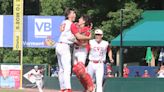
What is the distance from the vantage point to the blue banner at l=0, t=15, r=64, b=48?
112 ft

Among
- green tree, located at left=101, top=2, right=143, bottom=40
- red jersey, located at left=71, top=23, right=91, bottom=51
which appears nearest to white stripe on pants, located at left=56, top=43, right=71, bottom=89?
red jersey, located at left=71, top=23, right=91, bottom=51

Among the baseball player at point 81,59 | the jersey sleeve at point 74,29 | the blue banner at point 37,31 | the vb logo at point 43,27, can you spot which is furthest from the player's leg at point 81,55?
the vb logo at point 43,27

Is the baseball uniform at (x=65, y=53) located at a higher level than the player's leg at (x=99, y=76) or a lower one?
higher

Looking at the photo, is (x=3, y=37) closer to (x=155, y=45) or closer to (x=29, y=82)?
(x=29, y=82)

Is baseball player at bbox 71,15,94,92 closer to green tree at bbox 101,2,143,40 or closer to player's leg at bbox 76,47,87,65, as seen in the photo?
player's leg at bbox 76,47,87,65

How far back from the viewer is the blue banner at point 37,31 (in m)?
34.2

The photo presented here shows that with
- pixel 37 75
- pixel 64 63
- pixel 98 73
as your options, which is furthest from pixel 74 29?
pixel 37 75

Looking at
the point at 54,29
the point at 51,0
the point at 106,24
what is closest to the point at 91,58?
the point at 54,29

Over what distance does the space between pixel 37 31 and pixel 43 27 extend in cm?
44

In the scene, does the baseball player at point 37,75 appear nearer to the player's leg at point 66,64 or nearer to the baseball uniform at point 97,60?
the baseball uniform at point 97,60

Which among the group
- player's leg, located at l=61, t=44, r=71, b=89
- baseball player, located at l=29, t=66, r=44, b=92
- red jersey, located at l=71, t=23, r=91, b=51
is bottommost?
baseball player, located at l=29, t=66, r=44, b=92

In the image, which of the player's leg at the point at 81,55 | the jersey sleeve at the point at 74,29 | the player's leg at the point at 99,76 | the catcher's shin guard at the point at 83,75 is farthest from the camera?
the player's leg at the point at 99,76

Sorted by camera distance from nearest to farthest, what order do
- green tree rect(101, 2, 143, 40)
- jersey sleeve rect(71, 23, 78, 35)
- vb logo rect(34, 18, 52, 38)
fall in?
1. jersey sleeve rect(71, 23, 78, 35)
2. vb logo rect(34, 18, 52, 38)
3. green tree rect(101, 2, 143, 40)

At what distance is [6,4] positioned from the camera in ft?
155
